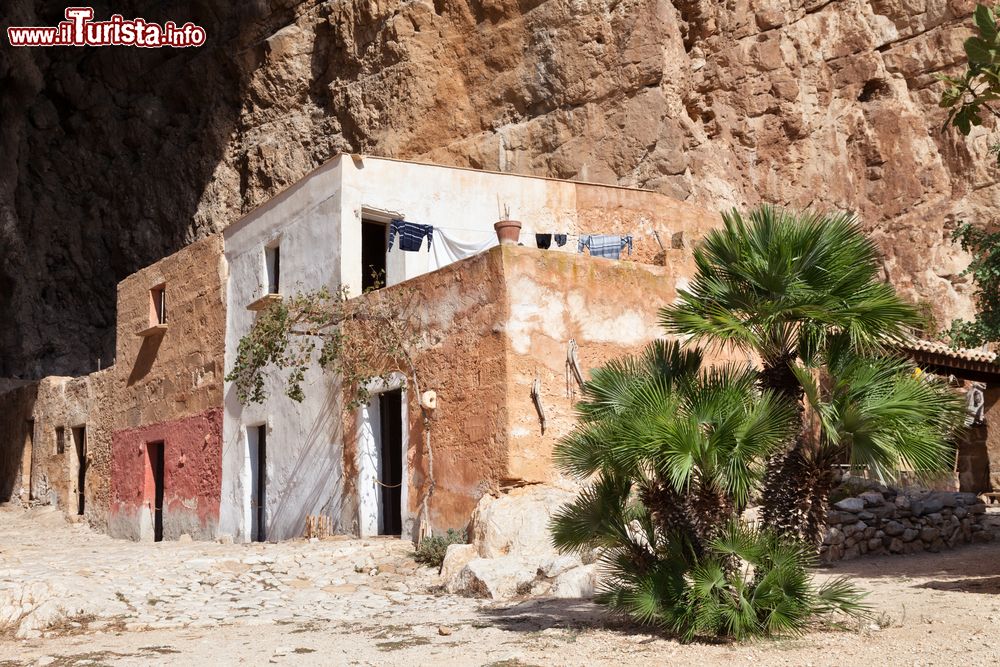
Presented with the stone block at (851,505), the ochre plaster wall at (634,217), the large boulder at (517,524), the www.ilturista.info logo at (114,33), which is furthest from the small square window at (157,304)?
the stone block at (851,505)

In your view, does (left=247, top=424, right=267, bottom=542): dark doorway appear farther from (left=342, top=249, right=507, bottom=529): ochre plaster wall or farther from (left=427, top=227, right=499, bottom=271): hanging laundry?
(left=342, top=249, right=507, bottom=529): ochre plaster wall

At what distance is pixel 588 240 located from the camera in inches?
694

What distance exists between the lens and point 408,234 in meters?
16.6

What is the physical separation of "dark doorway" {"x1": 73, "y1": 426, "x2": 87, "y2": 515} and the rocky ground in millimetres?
11358

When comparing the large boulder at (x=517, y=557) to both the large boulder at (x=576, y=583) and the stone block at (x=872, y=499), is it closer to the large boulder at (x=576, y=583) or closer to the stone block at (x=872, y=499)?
the large boulder at (x=576, y=583)

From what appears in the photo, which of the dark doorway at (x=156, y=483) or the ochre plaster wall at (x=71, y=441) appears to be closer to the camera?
the dark doorway at (x=156, y=483)

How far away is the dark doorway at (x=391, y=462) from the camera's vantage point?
1484 cm

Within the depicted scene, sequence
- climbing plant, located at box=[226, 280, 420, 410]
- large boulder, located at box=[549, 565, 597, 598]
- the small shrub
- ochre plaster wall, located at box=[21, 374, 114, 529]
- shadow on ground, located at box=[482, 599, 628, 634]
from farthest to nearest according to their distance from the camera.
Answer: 1. ochre plaster wall, located at box=[21, 374, 114, 529]
2. climbing plant, located at box=[226, 280, 420, 410]
3. the small shrub
4. large boulder, located at box=[549, 565, 597, 598]
5. shadow on ground, located at box=[482, 599, 628, 634]

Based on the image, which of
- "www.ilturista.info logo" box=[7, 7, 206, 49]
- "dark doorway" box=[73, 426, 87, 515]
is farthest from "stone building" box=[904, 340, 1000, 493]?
"www.ilturista.info logo" box=[7, 7, 206, 49]

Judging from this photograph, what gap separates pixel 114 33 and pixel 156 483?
16.0 meters

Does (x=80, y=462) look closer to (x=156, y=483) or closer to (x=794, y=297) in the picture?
(x=156, y=483)

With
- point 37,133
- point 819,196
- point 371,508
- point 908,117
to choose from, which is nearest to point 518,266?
point 371,508

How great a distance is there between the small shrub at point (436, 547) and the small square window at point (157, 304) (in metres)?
10.9

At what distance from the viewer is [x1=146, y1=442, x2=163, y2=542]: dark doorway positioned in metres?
21.4
